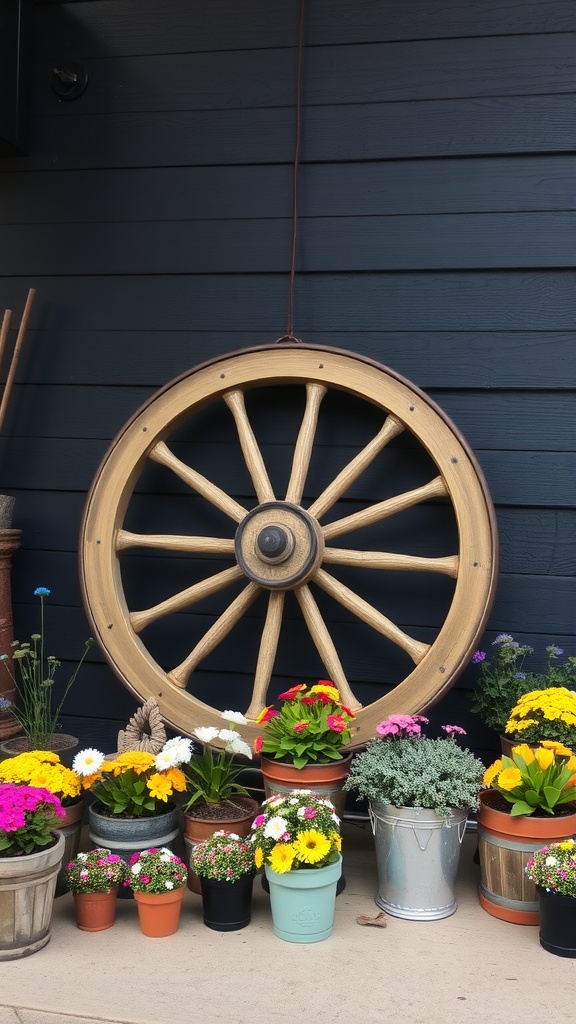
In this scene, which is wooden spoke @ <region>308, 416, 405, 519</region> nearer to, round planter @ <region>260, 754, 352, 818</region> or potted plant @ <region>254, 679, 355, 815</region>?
potted plant @ <region>254, 679, 355, 815</region>

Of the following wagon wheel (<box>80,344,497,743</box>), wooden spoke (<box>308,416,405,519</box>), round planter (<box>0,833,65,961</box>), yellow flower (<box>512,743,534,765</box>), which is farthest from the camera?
wooden spoke (<box>308,416,405,519</box>)

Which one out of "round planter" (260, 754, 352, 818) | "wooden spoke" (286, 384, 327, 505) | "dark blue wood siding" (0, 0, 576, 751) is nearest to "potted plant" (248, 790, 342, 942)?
"round planter" (260, 754, 352, 818)

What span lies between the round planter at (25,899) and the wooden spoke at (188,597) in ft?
2.36

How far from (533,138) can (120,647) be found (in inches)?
66.1

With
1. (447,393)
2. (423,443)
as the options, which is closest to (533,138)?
(447,393)

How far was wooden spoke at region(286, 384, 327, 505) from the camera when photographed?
88.9 inches

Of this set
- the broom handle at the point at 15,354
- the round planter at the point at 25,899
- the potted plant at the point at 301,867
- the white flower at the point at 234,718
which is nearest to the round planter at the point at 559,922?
the potted plant at the point at 301,867

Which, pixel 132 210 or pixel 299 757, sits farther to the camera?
pixel 132 210

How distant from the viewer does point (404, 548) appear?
2371mm

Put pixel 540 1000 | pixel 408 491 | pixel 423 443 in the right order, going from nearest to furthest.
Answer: pixel 540 1000, pixel 423 443, pixel 408 491

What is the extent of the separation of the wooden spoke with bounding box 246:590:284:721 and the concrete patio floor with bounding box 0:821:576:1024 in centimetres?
52

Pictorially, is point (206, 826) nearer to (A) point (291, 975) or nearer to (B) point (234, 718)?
(B) point (234, 718)

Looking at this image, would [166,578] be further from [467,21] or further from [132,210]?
[467,21]

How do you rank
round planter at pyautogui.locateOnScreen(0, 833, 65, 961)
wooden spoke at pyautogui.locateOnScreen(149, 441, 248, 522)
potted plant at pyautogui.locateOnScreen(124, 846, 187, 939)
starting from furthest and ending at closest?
wooden spoke at pyautogui.locateOnScreen(149, 441, 248, 522)
potted plant at pyautogui.locateOnScreen(124, 846, 187, 939)
round planter at pyautogui.locateOnScreen(0, 833, 65, 961)
